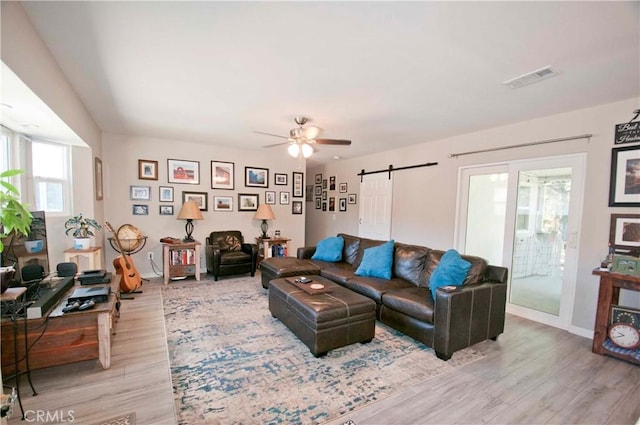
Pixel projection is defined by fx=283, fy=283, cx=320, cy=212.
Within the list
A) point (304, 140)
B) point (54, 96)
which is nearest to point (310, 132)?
point (304, 140)

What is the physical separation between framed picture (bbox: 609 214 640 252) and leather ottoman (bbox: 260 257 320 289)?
3331mm

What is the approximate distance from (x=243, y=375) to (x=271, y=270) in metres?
1.95

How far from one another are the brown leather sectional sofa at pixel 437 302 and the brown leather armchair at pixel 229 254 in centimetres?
212

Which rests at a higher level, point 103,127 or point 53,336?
point 103,127

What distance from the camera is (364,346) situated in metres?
2.74

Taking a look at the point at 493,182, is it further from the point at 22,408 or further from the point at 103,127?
the point at 103,127

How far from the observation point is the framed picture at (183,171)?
5256 millimetres

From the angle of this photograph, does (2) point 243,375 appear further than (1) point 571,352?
No

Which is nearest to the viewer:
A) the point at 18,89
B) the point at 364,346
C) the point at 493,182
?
the point at 18,89

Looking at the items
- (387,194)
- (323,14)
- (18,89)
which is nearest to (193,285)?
(18,89)

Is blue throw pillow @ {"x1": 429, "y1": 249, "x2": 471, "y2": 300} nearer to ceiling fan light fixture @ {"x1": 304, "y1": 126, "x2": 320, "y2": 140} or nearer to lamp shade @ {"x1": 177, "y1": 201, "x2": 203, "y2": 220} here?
ceiling fan light fixture @ {"x1": 304, "y1": 126, "x2": 320, "y2": 140}

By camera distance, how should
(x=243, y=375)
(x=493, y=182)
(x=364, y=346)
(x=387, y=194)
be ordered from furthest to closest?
1. (x=387, y=194)
2. (x=493, y=182)
3. (x=364, y=346)
4. (x=243, y=375)

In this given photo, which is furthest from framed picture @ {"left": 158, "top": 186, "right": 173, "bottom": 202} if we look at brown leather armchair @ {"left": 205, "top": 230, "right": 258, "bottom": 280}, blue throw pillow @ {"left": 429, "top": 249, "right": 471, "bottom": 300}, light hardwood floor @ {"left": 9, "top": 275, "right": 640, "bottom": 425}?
blue throw pillow @ {"left": 429, "top": 249, "right": 471, "bottom": 300}

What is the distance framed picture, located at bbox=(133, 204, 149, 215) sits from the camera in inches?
197
